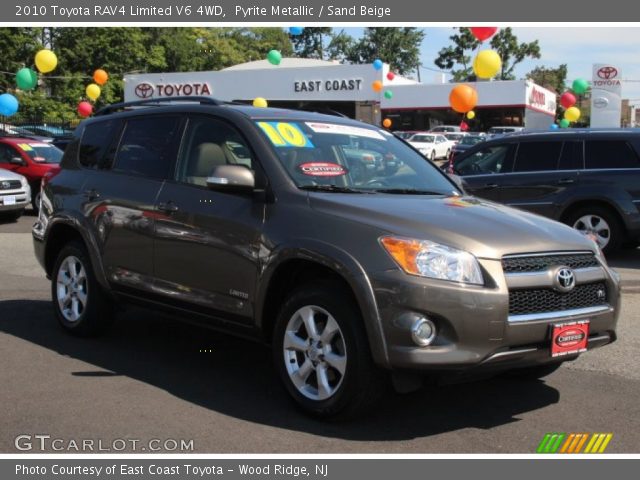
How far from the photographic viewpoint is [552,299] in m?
4.30

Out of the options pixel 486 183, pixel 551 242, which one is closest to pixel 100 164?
pixel 551 242

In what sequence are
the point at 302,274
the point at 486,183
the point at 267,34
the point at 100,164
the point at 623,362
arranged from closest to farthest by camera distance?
the point at 302,274, the point at 623,362, the point at 100,164, the point at 486,183, the point at 267,34

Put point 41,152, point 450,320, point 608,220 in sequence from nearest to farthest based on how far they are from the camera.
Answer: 1. point 450,320
2. point 608,220
3. point 41,152

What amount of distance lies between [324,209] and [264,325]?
0.85 metres

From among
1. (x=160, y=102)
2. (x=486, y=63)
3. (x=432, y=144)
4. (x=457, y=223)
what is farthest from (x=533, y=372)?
(x=432, y=144)

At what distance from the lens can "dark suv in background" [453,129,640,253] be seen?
10.6 metres

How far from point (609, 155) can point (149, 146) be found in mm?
7225

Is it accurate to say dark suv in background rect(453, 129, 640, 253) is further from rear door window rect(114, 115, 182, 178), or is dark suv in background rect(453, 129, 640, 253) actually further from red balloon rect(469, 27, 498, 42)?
red balloon rect(469, 27, 498, 42)

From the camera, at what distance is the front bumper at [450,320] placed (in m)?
4.01

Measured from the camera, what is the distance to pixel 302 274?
15.5 ft

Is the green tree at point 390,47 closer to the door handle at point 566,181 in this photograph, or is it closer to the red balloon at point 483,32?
the red balloon at point 483,32

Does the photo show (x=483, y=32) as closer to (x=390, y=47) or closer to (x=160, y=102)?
(x=160, y=102)
